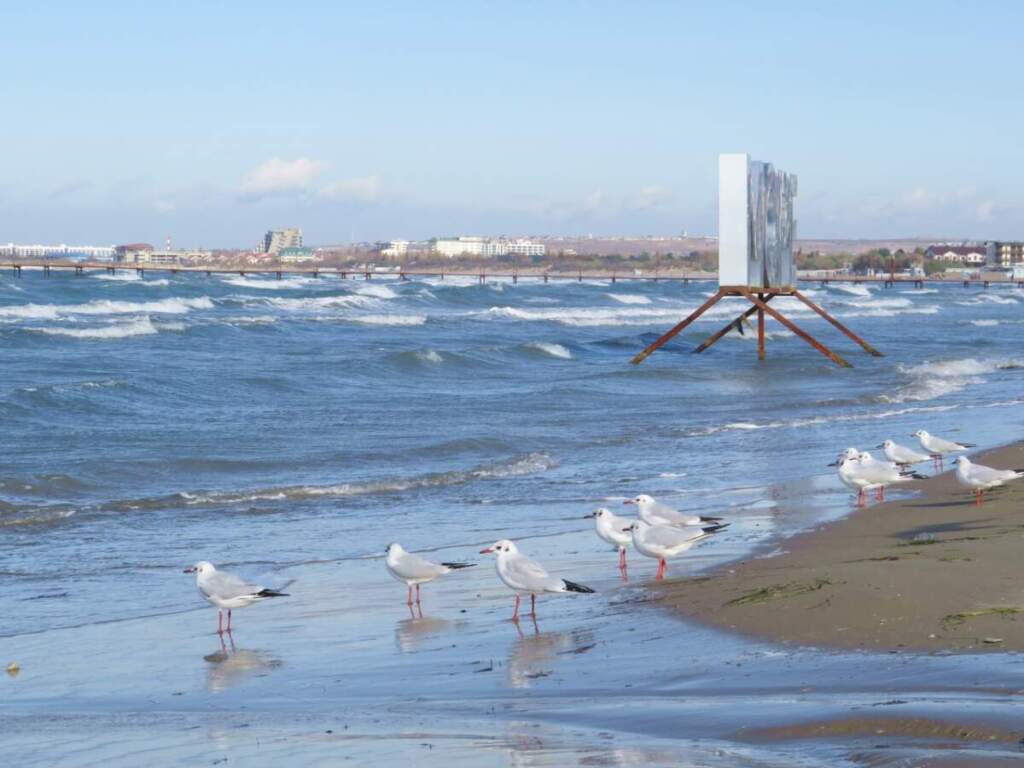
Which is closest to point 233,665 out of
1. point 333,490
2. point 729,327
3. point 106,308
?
point 333,490

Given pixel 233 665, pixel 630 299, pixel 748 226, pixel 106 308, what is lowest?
pixel 630 299

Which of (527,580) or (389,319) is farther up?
(527,580)

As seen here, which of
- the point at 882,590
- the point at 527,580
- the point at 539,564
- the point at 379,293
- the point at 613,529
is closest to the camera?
the point at 882,590

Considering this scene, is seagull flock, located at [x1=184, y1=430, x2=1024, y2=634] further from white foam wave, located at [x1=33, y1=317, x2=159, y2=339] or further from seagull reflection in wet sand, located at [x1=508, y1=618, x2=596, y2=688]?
white foam wave, located at [x1=33, y1=317, x2=159, y2=339]

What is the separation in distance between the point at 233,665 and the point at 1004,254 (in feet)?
625

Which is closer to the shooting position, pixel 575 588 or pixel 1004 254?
pixel 575 588

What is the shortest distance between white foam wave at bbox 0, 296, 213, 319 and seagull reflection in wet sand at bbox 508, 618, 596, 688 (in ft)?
142

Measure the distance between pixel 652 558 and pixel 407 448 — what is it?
8.38 metres

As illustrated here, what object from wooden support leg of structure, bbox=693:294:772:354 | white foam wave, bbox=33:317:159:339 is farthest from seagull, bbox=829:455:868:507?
white foam wave, bbox=33:317:159:339

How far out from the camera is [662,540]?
9.72 m

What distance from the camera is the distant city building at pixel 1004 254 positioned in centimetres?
18325

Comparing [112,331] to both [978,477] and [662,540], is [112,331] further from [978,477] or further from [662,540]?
[662,540]

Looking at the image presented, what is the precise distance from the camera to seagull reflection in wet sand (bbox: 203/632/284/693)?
7527 mm

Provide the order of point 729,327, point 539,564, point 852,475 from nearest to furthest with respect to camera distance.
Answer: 1. point 539,564
2. point 852,475
3. point 729,327
